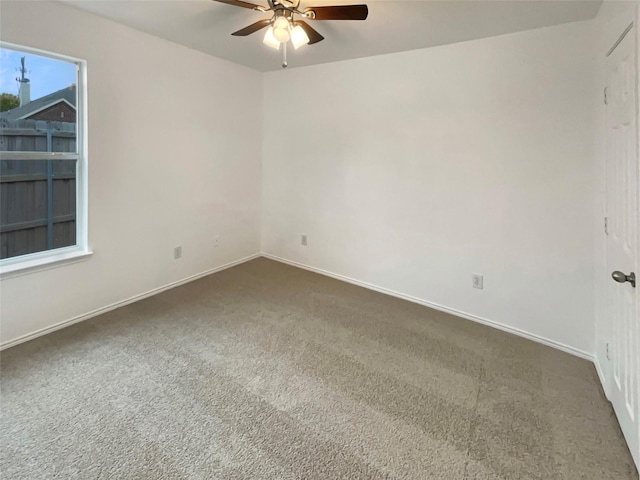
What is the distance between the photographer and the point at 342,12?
78.6 inches

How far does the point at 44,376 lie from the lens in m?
2.14

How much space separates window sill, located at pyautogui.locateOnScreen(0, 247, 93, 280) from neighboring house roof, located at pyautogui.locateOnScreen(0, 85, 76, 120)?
1023mm

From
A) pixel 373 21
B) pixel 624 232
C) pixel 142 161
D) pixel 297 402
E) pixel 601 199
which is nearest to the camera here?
pixel 624 232

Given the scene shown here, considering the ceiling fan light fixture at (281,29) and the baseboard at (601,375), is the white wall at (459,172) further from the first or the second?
the ceiling fan light fixture at (281,29)

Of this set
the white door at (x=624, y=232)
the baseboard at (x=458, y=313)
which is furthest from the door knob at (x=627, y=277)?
the baseboard at (x=458, y=313)

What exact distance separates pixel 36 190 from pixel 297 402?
2.51 m

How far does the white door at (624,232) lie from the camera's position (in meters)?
1.56

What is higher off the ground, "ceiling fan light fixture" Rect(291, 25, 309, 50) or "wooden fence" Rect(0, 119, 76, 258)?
"ceiling fan light fixture" Rect(291, 25, 309, 50)

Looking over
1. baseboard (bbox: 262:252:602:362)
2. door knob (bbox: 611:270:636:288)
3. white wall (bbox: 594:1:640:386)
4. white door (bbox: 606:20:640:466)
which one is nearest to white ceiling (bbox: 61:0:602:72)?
white wall (bbox: 594:1:640:386)

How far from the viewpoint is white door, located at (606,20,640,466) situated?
5.13 feet

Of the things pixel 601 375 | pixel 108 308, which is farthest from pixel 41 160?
pixel 601 375

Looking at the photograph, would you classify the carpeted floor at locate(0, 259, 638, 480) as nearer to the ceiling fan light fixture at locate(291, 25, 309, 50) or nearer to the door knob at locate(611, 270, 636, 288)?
the door knob at locate(611, 270, 636, 288)

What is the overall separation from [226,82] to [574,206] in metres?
3.57

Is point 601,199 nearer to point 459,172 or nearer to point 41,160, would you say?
point 459,172
